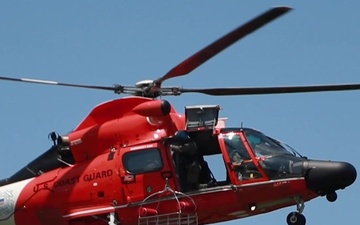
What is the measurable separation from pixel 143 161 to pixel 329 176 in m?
3.93

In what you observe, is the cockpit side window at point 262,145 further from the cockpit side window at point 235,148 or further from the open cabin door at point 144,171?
the open cabin door at point 144,171

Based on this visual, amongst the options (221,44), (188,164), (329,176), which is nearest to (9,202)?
(188,164)

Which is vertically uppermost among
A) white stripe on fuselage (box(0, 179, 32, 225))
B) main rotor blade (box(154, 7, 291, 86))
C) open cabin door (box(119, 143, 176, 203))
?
main rotor blade (box(154, 7, 291, 86))

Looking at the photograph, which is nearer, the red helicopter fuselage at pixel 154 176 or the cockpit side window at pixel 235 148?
the red helicopter fuselage at pixel 154 176

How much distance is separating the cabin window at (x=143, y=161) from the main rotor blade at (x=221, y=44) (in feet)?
4.93

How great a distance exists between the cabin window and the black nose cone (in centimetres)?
314

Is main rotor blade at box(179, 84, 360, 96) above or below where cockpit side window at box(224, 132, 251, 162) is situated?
above

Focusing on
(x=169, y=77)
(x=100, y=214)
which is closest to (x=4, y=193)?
(x=100, y=214)

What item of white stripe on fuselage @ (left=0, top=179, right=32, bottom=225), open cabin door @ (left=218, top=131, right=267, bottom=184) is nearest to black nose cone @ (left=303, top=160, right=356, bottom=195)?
open cabin door @ (left=218, top=131, right=267, bottom=184)

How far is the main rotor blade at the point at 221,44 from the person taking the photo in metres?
18.9

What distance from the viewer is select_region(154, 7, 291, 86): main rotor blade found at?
18.9 metres

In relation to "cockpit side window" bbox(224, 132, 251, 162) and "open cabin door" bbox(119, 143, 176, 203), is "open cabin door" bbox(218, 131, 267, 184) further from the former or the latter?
"open cabin door" bbox(119, 143, 176, 203)

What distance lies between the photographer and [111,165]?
23188mm

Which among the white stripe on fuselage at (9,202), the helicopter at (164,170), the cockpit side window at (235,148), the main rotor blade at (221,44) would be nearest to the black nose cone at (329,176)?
the helicopter at (164,170)
